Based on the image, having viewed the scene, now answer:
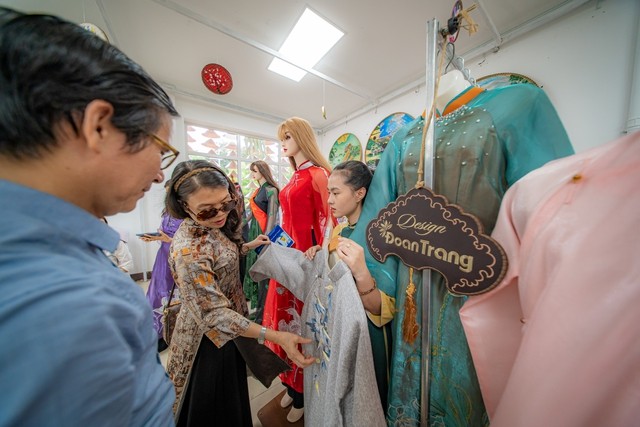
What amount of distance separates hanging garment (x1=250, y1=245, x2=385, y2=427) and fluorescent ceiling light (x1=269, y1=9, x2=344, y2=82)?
85.1 inches

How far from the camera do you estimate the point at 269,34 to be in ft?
6.41

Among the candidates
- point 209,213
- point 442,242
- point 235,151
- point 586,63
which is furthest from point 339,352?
point 235,151

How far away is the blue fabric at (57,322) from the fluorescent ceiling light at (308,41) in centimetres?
228

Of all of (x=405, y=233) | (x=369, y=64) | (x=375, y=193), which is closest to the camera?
(x=405, y=233)

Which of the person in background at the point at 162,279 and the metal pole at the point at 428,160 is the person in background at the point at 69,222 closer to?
the metal pole at the point at 428,160

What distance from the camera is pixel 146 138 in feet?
1.25

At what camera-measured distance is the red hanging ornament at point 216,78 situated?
88.0 inches

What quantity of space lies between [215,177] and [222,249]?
0.29m

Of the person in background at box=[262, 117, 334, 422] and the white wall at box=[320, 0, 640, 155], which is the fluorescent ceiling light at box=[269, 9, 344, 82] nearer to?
the person in background at box=[262, 117, 334, 422]

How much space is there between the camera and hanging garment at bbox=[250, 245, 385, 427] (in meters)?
0.49

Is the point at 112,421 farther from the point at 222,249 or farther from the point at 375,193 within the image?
the point at 375,193

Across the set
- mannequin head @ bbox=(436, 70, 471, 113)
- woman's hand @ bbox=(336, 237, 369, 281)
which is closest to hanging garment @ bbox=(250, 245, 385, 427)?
woman's hand @ bbox=(336, 237, 369, 281)

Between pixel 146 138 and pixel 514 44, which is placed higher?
pixel 514 44

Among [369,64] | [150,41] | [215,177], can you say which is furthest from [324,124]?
[215,177]
